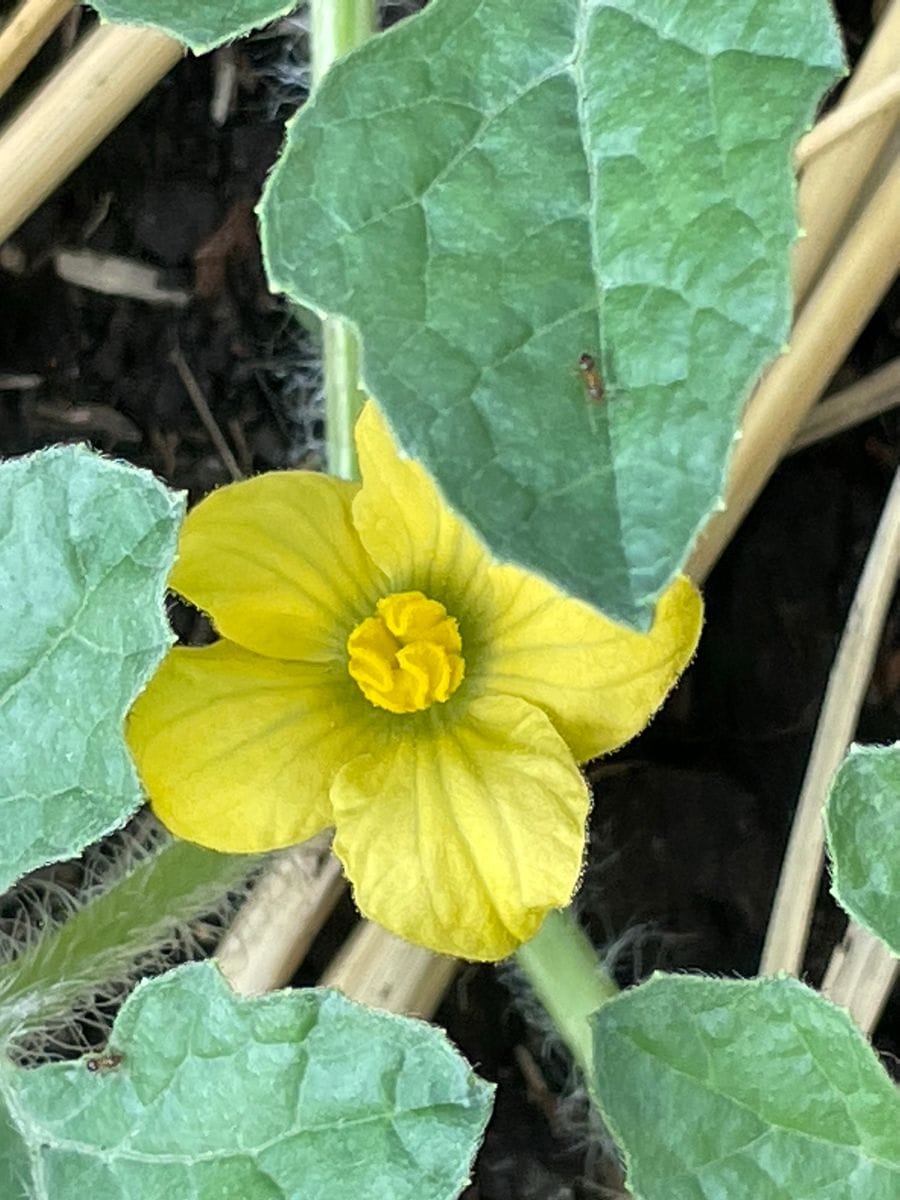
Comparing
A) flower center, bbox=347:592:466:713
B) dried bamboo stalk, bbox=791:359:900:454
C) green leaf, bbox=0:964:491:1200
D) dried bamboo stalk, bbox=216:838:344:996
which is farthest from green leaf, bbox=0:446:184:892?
dried bamboo stalk, bbox=791:359:900:454

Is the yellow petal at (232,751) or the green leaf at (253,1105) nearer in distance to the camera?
the green leaf at (253,1105)

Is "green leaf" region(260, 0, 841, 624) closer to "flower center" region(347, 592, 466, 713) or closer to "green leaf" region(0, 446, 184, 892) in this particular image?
"green leaf" region(0, 446, 184, 892)

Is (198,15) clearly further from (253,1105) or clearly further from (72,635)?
(253,1105)

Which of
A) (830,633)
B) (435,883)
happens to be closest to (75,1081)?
(435,883)

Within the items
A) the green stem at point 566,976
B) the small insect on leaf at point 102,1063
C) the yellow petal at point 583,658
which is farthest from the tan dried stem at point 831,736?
the small insect on leaf at point 102,1063

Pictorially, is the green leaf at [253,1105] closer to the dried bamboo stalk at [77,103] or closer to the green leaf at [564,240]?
the green leaf at [564,240]

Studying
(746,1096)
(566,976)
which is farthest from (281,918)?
(746,1096)
